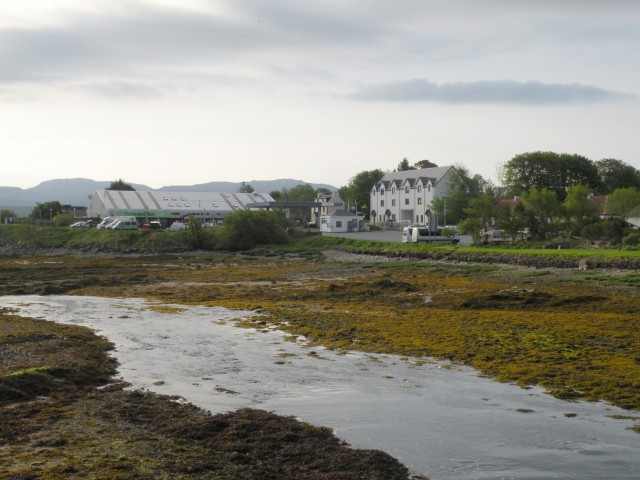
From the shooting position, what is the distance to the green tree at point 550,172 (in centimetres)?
10006

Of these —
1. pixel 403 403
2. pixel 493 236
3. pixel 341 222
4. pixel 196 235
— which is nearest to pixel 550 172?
pixel 341 222

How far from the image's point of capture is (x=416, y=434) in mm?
10945

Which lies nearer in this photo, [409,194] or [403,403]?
[403,403]

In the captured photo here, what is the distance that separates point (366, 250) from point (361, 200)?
7579 centimetres

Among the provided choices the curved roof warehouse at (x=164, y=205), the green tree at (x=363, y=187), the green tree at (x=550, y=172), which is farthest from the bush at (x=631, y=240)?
the green tree at (x=363, y=187)

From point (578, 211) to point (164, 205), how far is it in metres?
73.4

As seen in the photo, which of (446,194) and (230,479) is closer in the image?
(230,479)

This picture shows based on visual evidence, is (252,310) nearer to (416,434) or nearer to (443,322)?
(443,322)

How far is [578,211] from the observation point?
6009 cm

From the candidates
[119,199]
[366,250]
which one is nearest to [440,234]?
[366,250]

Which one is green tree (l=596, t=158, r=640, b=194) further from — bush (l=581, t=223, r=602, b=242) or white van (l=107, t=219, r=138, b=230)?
white van (l=107, t=219, r=138, b=230)

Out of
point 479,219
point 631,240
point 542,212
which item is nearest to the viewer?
point 631,240

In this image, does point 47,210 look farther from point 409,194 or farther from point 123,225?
point 409,194

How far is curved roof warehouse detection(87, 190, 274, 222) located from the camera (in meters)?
110
